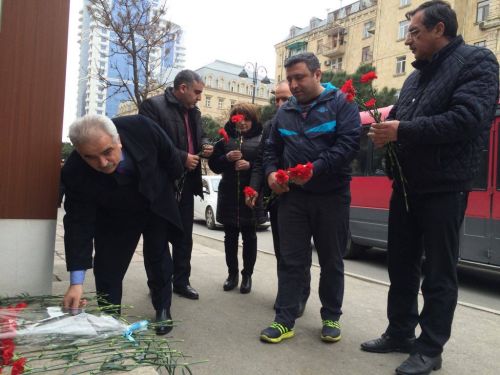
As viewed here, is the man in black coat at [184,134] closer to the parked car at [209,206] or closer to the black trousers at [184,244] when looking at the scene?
the black trousers at [184,244]

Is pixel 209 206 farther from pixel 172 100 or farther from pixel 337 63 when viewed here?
pixel 337 63

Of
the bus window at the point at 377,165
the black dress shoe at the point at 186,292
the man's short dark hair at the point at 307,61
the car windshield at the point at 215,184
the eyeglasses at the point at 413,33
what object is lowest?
the black dress shoe at the point at 186,292

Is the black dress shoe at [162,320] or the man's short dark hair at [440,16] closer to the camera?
the man's short dark hair at [440,16]

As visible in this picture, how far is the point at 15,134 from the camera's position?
2877mm

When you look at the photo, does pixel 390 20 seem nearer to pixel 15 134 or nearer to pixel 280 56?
pixel 280 56

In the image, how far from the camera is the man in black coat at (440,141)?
2.53 meters

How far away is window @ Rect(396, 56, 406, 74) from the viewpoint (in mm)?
32844

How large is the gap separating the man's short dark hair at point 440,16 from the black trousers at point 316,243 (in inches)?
48.4

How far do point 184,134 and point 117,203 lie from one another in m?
1.49

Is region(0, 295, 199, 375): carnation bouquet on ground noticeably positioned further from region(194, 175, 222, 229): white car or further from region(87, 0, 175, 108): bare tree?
region(194, 175, 222, 229): white car

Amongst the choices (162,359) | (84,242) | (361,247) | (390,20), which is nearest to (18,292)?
(84,242)

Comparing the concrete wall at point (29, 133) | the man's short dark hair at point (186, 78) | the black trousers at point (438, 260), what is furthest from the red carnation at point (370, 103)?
the concrete wall at point (29, 133)

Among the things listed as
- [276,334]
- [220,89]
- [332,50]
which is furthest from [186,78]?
[220,89]

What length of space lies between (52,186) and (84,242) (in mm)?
626
